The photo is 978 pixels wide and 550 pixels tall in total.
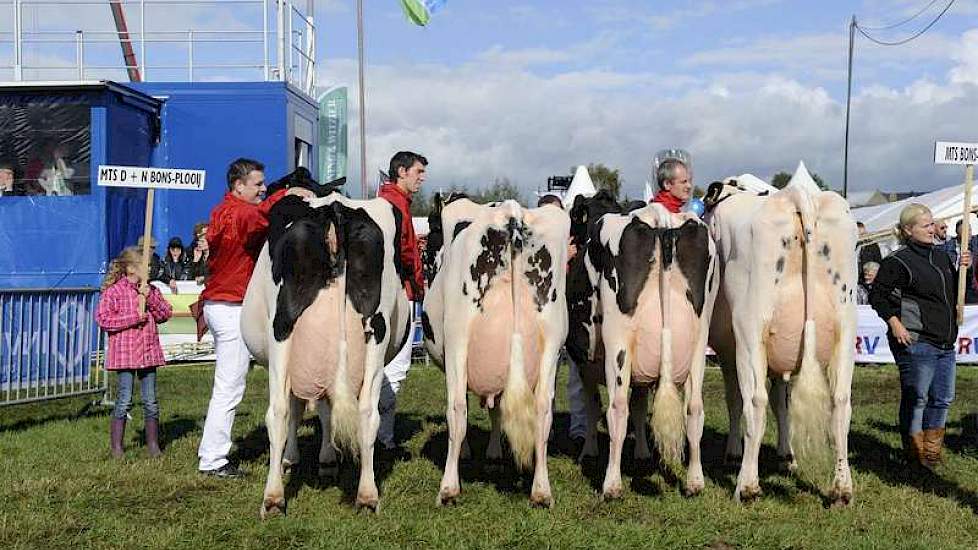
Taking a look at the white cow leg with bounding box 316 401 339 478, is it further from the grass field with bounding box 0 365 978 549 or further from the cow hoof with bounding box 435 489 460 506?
the cow hoof with bounding box 435 489 460 506

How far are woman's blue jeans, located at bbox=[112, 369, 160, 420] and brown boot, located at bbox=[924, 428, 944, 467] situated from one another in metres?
6.20

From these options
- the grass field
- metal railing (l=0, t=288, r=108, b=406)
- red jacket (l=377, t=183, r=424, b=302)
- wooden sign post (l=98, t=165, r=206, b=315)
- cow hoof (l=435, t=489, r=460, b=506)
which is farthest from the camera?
metal railing (l=0, t=288, r=108, b=406)

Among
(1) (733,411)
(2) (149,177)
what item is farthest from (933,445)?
(2) (149,177)

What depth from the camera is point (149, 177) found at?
928 cm

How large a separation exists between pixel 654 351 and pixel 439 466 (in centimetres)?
217

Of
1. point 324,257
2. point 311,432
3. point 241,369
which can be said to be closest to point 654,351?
point 324,257

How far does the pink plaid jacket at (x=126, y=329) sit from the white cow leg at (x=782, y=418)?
519 centimetres

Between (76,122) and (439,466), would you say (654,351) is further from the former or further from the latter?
(76,122)

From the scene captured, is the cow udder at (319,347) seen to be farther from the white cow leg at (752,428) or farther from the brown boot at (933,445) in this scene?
the brown boot at (933,445)

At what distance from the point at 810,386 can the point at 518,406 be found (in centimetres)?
187

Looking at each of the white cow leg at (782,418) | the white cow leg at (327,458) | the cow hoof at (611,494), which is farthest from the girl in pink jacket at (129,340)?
the white cow leg at (782,418)

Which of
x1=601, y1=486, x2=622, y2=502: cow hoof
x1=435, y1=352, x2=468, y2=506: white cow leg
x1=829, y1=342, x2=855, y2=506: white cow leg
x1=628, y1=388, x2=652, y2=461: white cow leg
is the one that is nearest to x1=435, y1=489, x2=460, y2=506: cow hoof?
x1=435, y1=352, x2=468, y2=506: white cow leg

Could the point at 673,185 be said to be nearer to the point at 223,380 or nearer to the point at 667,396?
the point at 667,396

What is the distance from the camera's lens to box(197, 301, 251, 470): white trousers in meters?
7.28
